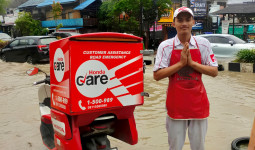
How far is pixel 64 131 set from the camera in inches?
87.7

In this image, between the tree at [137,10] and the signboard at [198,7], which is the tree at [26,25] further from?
the signboard at [198,7]

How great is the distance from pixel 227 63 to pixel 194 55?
792 centimetres

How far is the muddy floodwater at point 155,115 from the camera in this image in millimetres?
3838

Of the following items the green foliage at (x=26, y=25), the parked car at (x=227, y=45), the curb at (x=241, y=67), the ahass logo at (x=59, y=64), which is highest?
the green foliage at (x=26, y=25)

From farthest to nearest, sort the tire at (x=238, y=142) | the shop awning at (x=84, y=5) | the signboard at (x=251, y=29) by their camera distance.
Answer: the shop awning at (x=84, y=5)
the signboard at (x=251, y=29)
the tire at (x=238, y=142)

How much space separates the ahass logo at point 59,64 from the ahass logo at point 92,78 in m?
0.18

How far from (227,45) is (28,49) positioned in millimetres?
8232

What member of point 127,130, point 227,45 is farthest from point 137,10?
point 127,130

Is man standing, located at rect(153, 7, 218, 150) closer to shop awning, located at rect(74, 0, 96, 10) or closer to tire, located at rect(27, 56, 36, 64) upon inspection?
tire, located at rect(27, 56, 36, 64)

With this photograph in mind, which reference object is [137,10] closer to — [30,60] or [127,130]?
[30,60]

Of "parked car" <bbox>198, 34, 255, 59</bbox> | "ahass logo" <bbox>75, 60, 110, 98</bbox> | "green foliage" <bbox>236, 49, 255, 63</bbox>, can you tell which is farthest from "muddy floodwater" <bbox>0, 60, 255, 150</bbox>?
"parked car" <bbox>198, 34, 255, 59</bbox>

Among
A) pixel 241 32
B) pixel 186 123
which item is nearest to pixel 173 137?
pixel 186 123

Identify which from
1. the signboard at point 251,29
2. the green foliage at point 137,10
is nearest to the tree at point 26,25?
the green foliage at point 137,10

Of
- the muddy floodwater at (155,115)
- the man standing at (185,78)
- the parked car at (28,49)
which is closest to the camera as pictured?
the man standing at (185,78)
